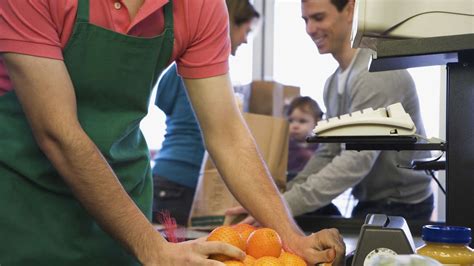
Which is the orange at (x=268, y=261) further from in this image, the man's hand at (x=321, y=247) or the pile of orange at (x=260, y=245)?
the man's hand at (x=321, y=247)

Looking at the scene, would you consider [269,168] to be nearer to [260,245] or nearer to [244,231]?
[244,231]

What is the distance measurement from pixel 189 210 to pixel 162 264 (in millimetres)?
1700

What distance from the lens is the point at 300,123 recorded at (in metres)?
4.03

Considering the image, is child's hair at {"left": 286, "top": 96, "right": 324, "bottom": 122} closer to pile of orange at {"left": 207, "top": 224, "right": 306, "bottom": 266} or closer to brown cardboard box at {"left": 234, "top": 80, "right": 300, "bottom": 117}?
brown cardboard box at {"left": 234, "top": 80, "right": 300, "bottom": 117}

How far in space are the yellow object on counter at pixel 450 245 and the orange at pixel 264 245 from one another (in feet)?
0.85

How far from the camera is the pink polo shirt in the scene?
1408mm

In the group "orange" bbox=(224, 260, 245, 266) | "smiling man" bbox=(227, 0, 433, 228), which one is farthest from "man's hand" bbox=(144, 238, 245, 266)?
"smiling man" bbox=(227, 0, 433, 228)

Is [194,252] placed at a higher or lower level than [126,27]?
lower

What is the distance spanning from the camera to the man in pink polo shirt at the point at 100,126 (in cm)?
137

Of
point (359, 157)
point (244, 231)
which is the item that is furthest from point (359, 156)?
point (244, 231)

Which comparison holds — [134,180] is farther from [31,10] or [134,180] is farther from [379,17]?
[379,17]

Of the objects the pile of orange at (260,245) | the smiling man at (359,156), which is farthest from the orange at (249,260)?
the smiling man at (359,156)

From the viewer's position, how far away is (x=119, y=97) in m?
1.58

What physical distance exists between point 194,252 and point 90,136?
48 cm
